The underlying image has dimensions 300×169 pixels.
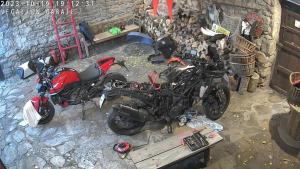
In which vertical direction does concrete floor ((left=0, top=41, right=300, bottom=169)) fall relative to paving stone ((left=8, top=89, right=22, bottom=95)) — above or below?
below

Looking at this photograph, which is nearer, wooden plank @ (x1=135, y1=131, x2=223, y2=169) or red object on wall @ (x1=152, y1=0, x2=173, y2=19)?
wooden plank @ (x1=135, y1=131, x2=223, y2=169)

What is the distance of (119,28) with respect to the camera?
28.1 ft

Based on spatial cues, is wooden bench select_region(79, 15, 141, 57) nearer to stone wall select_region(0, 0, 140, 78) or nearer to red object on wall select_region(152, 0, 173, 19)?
stone wall select_region(0, 0, 140, 78)

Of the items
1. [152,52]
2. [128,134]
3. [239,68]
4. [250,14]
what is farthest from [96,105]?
[250,14]

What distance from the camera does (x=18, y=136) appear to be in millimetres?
5965

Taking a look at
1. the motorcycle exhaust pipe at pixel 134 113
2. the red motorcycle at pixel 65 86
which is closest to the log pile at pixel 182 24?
the red motorcycle at pixel 65 86

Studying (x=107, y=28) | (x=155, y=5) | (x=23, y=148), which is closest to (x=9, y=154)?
(x=23, y=148)

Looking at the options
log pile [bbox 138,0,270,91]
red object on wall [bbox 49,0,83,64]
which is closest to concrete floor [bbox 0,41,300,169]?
red object on wall [bbox 49,0,83,64]

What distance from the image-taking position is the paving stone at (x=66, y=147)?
5583 millimetres

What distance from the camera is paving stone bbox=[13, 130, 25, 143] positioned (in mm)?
5900

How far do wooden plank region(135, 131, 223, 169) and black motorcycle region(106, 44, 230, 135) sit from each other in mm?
818

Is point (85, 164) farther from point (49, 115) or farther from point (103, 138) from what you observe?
point (49, 115)

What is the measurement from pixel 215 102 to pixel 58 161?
2.86m

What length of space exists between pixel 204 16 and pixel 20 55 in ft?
14.0
